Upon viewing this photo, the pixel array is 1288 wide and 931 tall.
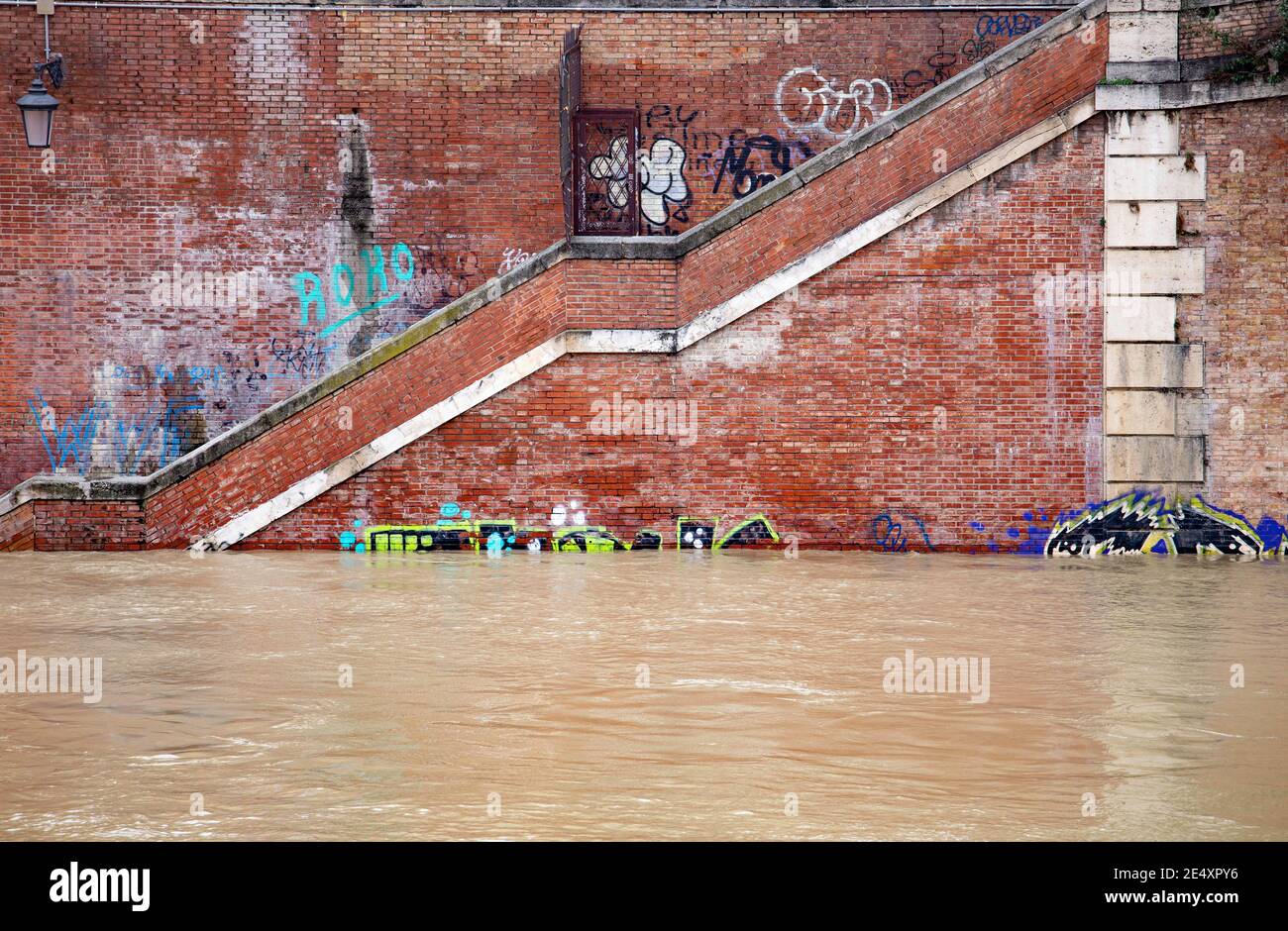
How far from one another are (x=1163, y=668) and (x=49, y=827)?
611 cm

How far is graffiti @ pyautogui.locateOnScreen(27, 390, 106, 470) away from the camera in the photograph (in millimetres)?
16094

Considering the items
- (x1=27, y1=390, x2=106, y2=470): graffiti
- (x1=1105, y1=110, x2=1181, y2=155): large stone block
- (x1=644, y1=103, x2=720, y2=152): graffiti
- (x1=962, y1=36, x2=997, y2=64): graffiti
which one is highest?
(x1=962, y1=36, x2=997, y2=64): graffiti

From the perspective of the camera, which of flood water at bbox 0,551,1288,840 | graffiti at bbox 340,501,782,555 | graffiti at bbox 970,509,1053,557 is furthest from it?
graffiti at bbox 340,501,782,555

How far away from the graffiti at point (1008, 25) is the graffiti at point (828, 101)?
1348 millimetres

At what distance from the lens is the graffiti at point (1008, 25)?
643 inches

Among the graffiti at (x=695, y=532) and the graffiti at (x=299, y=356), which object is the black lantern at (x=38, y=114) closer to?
the graffiti at (x=299, y=356)

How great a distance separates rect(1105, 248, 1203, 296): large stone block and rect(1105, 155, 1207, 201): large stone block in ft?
1.74

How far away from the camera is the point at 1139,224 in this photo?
44.6ft

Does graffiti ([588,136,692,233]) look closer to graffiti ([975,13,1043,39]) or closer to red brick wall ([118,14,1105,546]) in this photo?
red brick wall ([118,14,1105,546])

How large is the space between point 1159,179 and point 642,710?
364 inches

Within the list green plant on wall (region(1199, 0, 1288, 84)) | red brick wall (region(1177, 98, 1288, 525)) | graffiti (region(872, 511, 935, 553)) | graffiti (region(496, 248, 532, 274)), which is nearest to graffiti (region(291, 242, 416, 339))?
graffiti (region(496, 248, 532, 274))

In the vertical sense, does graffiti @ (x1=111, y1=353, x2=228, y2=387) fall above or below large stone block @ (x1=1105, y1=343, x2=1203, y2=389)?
above

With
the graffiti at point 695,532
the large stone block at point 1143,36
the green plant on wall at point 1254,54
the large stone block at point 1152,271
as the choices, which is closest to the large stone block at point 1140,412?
the large stone block at point 1152,271

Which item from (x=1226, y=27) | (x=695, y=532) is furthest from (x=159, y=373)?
(x=1226, y=27)
